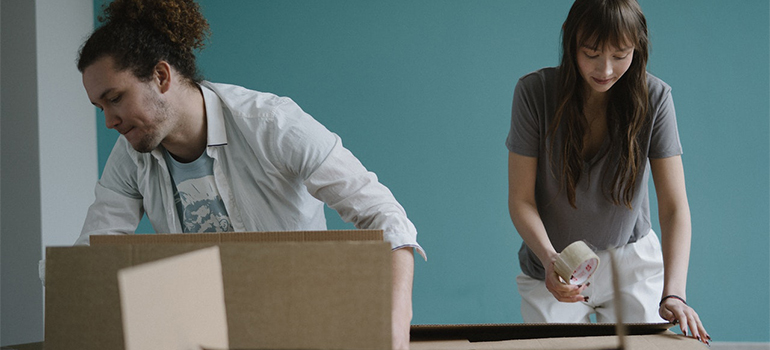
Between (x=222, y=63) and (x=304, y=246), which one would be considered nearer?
(x=304, y=246)

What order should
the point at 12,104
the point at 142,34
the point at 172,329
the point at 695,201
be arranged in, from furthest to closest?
the point at 695,201 < the point at 12,104 < the point at 142,34 < the point at 172,329

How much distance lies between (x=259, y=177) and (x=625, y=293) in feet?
2.68

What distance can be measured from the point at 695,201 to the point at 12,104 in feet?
8.26

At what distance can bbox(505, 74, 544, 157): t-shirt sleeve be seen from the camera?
4.24 ft

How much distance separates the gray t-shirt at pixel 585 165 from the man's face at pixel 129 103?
70 cm

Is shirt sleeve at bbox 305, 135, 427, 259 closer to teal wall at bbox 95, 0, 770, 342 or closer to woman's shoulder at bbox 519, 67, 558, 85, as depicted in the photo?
woman's shoulder at bbox 519, 67, 558, 85

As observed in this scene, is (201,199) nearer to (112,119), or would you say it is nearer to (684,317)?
(112,119)

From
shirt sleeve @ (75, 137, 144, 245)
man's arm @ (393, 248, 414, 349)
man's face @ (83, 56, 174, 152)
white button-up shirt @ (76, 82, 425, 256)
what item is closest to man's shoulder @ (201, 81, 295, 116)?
white button-up shirt @ (76, 82, 425, 256)

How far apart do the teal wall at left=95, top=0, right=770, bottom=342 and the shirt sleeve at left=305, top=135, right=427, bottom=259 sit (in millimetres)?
1452

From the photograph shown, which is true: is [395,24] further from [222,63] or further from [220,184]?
[220,184]

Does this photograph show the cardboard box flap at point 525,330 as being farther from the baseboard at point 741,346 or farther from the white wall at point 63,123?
the baseboard at point 741,346

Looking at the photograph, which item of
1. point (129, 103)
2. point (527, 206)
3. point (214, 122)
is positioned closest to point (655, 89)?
point (527, 206)

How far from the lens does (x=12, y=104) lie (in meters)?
2.09

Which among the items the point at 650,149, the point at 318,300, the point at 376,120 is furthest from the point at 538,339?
the point at 376,120
